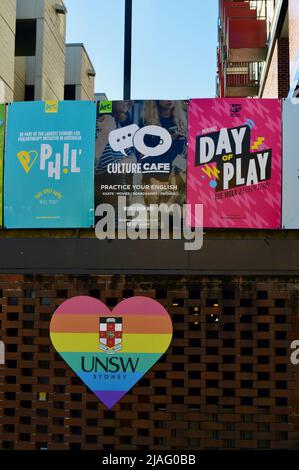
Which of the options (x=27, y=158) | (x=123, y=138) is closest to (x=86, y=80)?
(x=27, y=158)

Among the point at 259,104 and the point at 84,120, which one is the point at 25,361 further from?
the point at 259,104

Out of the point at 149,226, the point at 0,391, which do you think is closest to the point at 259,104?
the point at 149,226

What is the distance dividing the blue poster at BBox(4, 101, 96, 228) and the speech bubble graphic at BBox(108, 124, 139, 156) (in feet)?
0.80

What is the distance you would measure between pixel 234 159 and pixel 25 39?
27.8 meters

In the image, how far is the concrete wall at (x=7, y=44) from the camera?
24.4m

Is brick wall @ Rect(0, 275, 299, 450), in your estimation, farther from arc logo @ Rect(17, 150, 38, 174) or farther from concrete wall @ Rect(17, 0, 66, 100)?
concrete wall @ Rect(17, 0, 66, 100)

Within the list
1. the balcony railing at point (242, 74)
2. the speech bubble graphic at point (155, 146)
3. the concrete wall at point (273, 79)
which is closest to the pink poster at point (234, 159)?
the speech bubble graphic at point (155, 146)

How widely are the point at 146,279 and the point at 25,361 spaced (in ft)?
5.60

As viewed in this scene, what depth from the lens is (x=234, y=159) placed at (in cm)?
679

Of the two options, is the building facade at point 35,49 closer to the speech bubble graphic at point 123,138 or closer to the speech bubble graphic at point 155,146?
the speech bubble graphic at point 123,138

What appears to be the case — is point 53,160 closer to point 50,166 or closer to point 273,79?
point 50,166

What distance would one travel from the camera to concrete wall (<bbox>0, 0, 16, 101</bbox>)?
80.1 feet

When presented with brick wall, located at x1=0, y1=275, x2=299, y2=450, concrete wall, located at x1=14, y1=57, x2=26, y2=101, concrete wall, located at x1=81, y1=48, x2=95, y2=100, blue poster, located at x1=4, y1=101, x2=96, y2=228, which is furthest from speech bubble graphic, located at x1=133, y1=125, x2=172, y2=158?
concrete wall, located at x1=81, y1=48, x2=95, y2=100

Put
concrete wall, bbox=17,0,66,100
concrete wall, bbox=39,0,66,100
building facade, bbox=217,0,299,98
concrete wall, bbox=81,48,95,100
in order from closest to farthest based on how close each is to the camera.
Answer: building facade, bbox=217,0,299,98 < concrete wall, bbox=17,0,66,100 < concrete wall, bbox=39,0,66,100 < concrete wall, bbox=81,48,95,100
